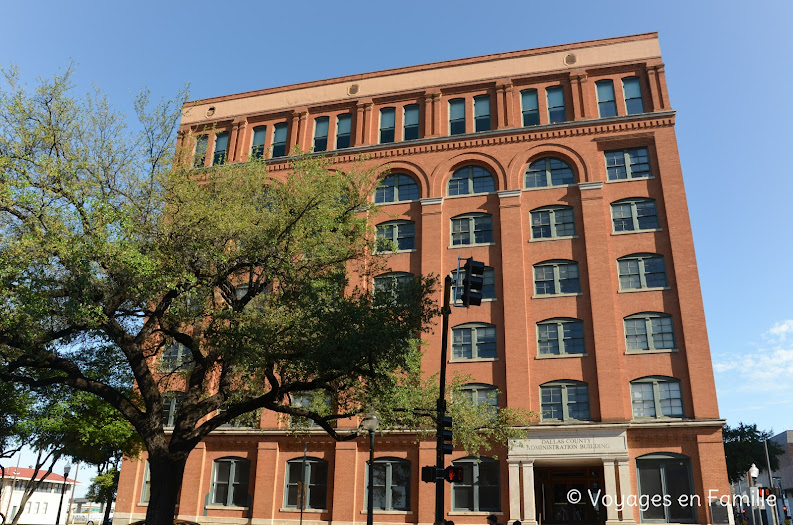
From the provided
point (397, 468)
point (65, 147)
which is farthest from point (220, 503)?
point (65, 147)

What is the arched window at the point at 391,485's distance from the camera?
30.5 m

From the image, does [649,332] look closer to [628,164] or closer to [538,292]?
[538,292]

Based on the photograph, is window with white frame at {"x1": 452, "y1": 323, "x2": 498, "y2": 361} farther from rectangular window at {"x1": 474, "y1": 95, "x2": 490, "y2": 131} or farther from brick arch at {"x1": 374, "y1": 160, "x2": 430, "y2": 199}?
rectangular window at {"x1": 474, "y1": 95, "x2": 490, "y2": 131}

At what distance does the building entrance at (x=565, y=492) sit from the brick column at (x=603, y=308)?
3811mm

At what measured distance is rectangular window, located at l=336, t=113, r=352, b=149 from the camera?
39019mm

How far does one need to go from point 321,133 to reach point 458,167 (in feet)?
30.9

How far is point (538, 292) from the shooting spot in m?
32.3

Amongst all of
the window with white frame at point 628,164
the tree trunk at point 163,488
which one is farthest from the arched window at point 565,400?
the tree trunk at point 163,488

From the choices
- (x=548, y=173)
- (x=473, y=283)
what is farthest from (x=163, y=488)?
(x=548, y=173)

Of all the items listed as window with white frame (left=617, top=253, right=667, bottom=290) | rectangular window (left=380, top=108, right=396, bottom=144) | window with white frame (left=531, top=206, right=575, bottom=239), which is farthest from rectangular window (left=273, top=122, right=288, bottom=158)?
window with white frame (left=617, top=253, right=667, bottom=290)

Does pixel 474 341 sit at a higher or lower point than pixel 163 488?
higher

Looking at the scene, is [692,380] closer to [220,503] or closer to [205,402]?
[205,402]

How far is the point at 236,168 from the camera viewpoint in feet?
71.8

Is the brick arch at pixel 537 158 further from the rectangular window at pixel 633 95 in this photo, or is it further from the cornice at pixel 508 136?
the rectangular window at pixel 633 95
